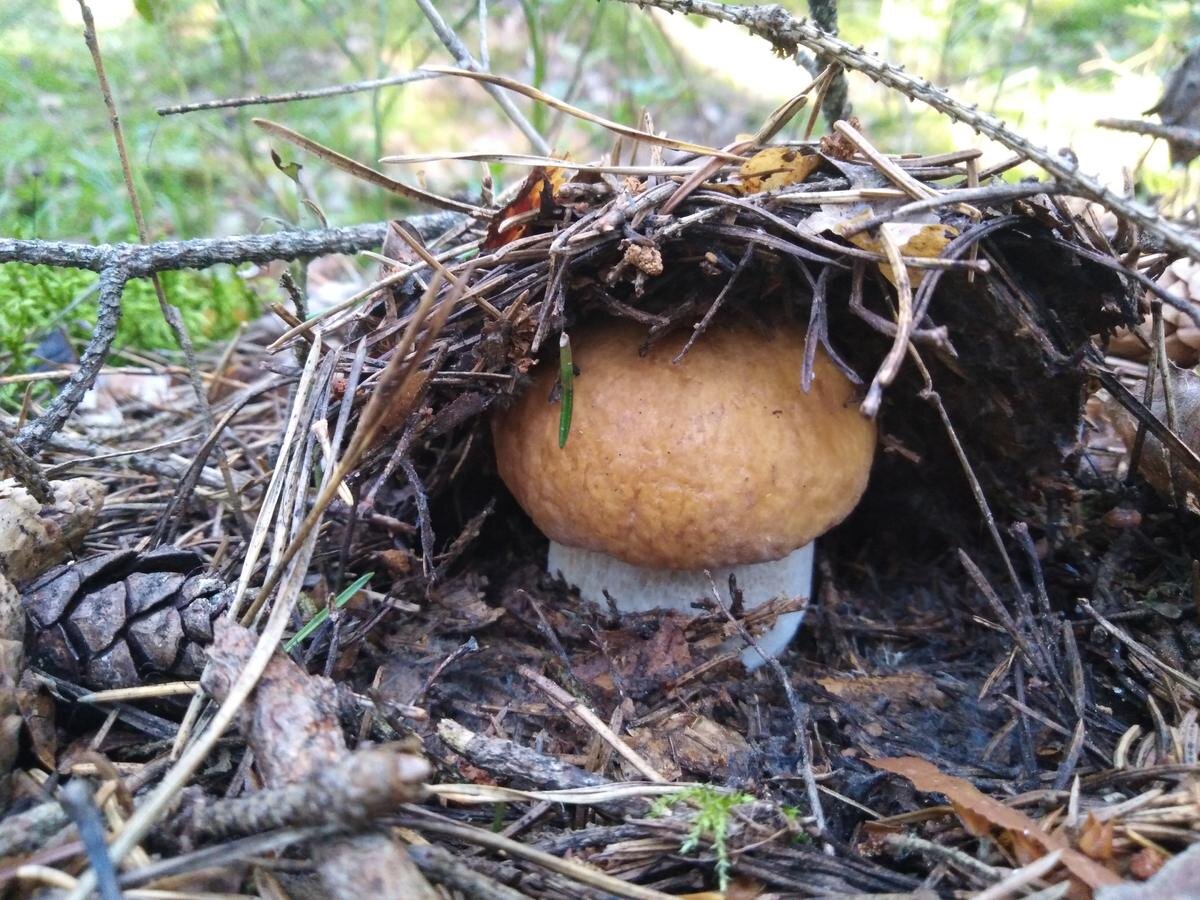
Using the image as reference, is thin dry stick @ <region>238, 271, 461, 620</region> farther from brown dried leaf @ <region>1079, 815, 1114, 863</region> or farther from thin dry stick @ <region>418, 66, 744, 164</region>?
brown dried leaf @ <region>1079, 815, 1114, 863</region>

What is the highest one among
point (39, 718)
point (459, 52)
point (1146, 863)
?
point (459, 52)

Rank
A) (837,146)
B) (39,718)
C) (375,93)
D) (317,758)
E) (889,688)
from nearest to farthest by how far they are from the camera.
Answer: (317,758) < (39,718) < (837,146) < (889,688) < (375,93)

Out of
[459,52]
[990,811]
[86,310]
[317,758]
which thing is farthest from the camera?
[86,310]

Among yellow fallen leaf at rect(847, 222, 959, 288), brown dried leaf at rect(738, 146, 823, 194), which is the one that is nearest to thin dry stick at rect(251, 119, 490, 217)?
brown dried leaf at rect(738, 146, 823, 194)

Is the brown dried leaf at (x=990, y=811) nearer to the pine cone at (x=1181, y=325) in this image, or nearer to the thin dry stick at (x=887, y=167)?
the thin dry stick at (x=887, y=167)

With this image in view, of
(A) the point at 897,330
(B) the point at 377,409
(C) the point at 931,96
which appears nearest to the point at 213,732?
(B) the point at 377,409

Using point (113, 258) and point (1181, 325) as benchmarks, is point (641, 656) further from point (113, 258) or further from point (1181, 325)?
point (1181, 325)
